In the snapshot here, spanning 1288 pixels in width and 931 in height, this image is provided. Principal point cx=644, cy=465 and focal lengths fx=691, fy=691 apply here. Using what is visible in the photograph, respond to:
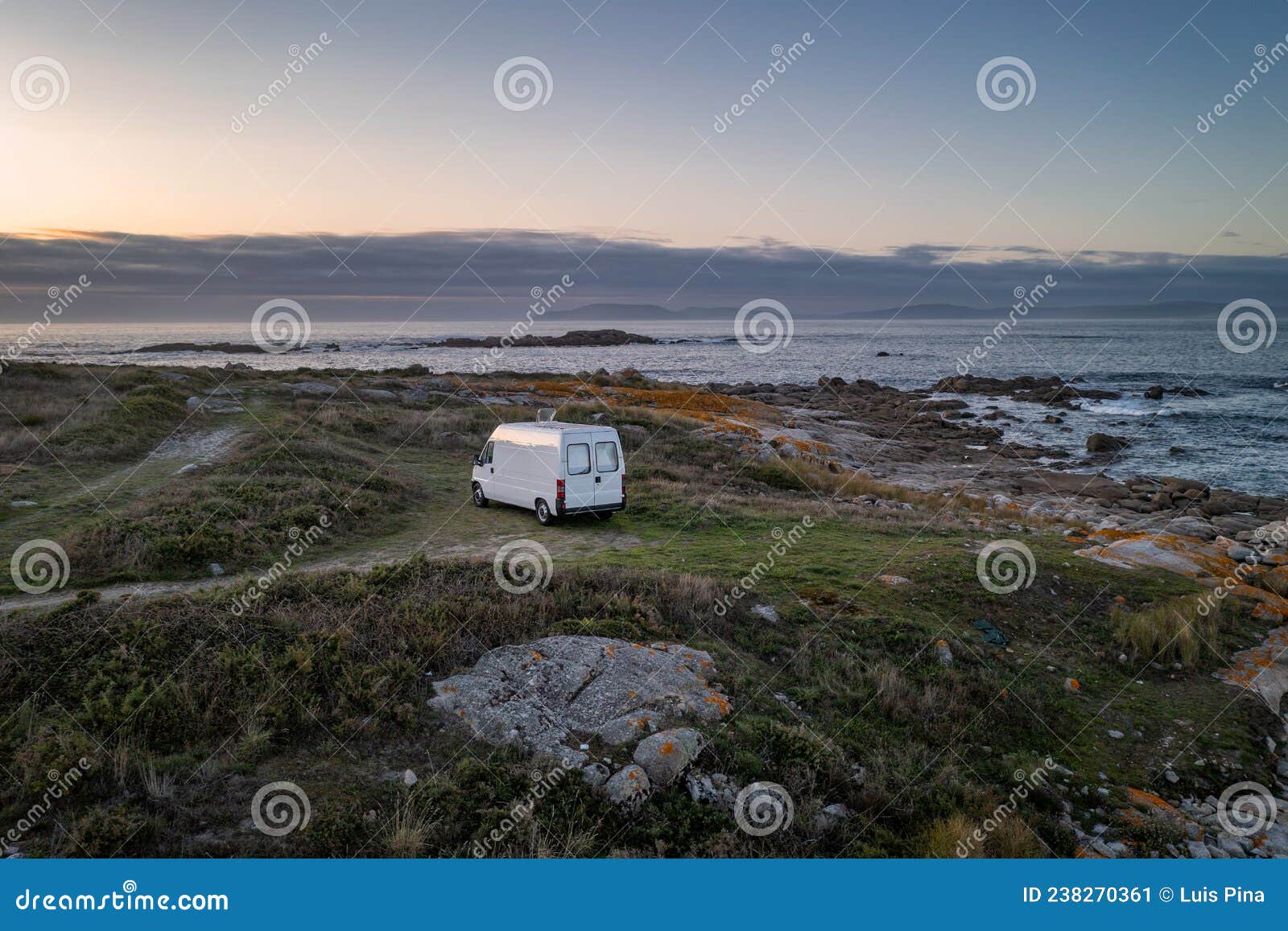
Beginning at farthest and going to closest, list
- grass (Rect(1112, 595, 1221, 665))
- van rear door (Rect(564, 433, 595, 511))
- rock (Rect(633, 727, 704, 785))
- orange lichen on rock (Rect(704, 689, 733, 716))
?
van rear door (Rect(564, 433, 595, 511))
grass (Rect(1112, 595, 1221, 665))
orange lichen on rock (Rect(704, 689, 733, 716))
rock (Rect(633, 727, 704, 785))

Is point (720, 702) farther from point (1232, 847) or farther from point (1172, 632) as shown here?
point (1172, 632)

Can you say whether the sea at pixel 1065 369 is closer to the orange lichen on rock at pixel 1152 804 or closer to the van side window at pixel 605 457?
the van side window at pixel 605 457

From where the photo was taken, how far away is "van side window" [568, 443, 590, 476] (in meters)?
18.2

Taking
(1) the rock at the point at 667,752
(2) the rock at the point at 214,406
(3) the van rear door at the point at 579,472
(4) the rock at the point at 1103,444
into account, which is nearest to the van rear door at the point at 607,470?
(3) the van rear door at the point at 579,472

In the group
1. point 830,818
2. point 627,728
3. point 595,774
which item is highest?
Result: point 627,728

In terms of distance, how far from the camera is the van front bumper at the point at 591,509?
18.4m

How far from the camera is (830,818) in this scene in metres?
7.34

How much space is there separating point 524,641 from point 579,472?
8.69 metres

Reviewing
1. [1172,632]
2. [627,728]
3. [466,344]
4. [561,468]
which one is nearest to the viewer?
[627,728]

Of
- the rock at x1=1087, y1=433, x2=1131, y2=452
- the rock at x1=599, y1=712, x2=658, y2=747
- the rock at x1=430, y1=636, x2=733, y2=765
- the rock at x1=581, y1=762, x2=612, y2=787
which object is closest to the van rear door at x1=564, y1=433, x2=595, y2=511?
the rock at x1=430, y1=636, x2=733, y2=765

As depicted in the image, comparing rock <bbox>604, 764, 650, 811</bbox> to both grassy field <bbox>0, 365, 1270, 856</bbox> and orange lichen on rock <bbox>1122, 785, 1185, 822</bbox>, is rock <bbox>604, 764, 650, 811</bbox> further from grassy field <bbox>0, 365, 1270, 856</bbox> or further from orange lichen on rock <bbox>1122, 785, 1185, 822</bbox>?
orange lichen on rock <bbox>1122, 785, 1185, 822</bbox>

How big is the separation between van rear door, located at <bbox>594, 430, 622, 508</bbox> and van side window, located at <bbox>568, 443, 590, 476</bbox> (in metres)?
0.25

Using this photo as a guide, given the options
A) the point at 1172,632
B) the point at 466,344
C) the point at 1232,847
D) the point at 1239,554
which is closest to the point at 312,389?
the point at 1172,632

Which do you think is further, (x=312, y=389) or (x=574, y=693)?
(x=312, y=389)
